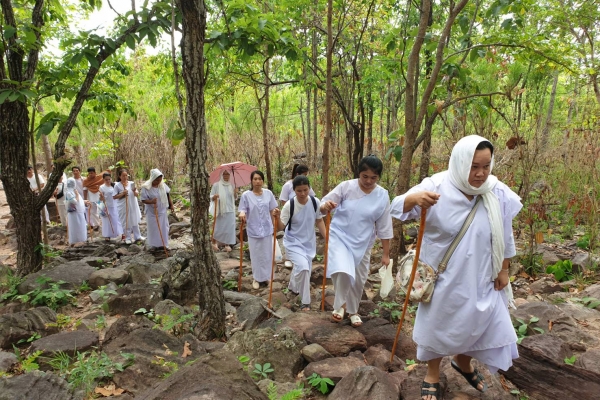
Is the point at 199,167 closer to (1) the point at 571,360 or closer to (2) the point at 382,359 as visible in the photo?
(2) the point at 382,359

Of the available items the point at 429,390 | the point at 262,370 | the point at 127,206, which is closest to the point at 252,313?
the point at 262,370

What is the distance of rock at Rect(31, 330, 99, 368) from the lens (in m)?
3.52

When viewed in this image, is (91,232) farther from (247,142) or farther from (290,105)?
(290,105)

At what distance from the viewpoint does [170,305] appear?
4957 mm

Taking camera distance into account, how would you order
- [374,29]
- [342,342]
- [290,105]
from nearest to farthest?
[342,342] → [374,29] → [290,105]

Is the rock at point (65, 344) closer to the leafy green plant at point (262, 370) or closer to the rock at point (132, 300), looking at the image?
the rock at point (132, 300)

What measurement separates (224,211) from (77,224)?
3659 millimetres

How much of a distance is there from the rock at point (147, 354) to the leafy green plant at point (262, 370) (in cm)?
62

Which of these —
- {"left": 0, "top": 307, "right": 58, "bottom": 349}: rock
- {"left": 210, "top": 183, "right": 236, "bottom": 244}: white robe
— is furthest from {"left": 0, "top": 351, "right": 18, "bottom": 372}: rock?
{"left": 210, "top": 183, "right": 236, "bottom": 244}: white robe

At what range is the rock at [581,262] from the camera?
5.66 m

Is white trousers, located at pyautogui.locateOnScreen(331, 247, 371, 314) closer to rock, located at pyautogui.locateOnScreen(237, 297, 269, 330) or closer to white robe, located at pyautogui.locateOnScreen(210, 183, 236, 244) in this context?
rock, located at pyautogui.locateOnScreen(237, 297, 269, 330)

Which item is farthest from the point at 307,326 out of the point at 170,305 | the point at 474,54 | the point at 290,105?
the point at 290,105

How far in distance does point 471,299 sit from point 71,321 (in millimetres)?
4495

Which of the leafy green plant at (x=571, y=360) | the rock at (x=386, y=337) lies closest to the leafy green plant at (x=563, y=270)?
the leafy green plant at (x=571, y=360)
